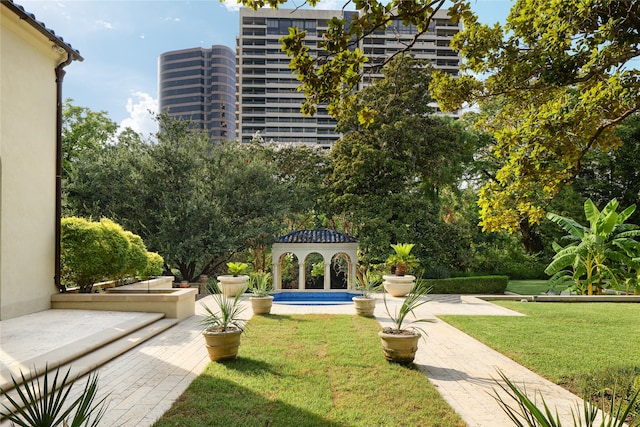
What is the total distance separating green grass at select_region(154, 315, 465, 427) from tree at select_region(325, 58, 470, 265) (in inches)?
476

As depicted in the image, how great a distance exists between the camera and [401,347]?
6961 millimetres

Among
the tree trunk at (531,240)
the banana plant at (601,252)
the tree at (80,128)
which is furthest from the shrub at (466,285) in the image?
the tree at (80,128)

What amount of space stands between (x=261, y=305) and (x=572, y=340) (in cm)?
792

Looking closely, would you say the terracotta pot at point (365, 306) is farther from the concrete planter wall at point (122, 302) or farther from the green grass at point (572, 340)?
the concrete planter wall at point (122, 302)

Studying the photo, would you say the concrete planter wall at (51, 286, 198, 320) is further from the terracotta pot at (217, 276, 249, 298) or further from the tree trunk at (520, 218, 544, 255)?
the tree trunk at (520, 218, 544, 255)

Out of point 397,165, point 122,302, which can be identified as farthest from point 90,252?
point 397,165

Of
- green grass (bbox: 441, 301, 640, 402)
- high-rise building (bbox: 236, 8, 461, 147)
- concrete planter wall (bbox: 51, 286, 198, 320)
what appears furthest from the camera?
high-rise building (bbox: 236, 8, 461, 147)

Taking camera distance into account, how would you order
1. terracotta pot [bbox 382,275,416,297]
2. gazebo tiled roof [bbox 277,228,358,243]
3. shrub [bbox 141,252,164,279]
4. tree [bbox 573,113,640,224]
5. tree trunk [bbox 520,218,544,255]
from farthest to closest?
tree trunk [bbox 520,218,544,255] → tree [bbox 573,113,640,224] → gazebo tiled roof [bbox 277,228,358,243] → terracotta pot [bbox 382,275,416,297] → shrub [bbox 141,252,164,279]

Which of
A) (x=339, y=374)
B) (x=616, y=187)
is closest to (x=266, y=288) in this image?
(x=339, y=374)

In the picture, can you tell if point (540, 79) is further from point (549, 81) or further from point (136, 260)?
point (136, 260)

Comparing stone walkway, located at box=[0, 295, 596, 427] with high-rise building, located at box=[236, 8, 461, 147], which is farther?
high-rise building, located at box=[236, 8, 461, 147]

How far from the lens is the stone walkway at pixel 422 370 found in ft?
16.4

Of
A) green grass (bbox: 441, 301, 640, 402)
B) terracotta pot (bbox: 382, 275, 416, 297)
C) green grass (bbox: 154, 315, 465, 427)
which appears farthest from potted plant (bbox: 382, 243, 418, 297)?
green grass (bbox: 154, 315, 465, 427)

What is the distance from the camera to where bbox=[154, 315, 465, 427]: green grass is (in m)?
4.76
